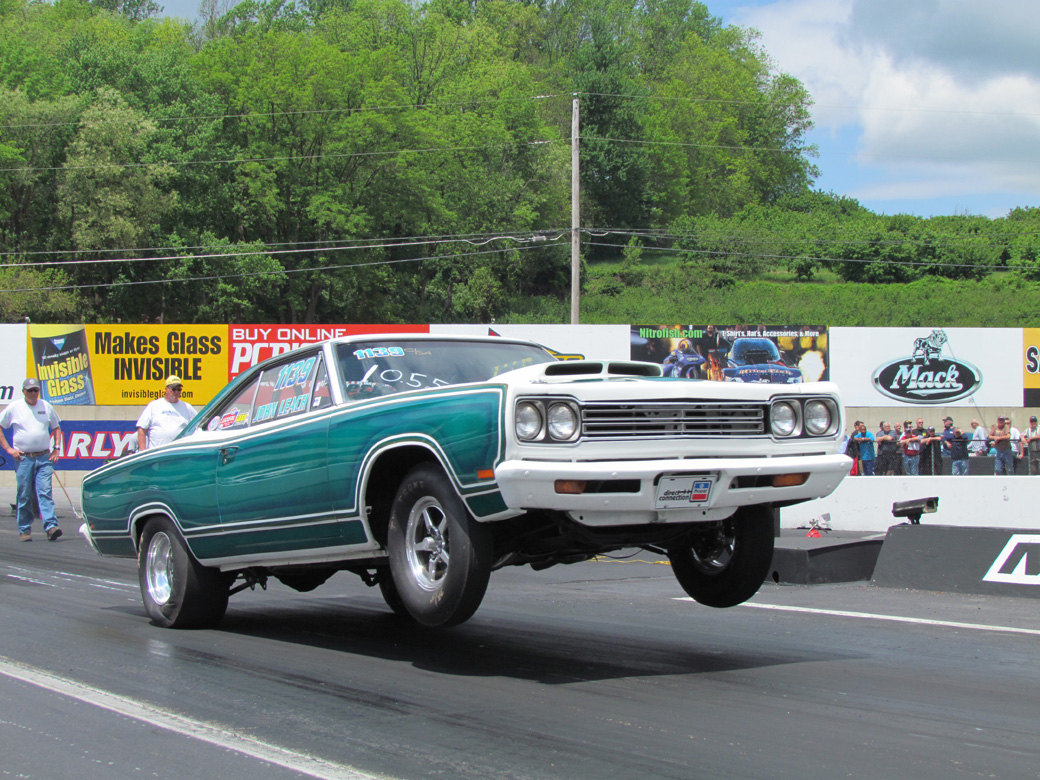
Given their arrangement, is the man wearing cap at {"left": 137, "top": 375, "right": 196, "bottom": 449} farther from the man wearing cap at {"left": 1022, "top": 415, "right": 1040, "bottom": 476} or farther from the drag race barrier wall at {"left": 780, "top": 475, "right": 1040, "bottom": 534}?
the man wearing cap at {"left": 1022, "top": 415, "right": 1040, "bottom": 476}

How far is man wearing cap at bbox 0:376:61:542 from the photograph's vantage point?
13.6 m

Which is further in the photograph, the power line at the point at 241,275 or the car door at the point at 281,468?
the power line at the point at 241,275

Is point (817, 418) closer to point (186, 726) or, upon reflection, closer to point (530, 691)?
point (530, 691)

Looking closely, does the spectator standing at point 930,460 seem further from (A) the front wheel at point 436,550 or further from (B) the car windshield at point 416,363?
(A) the front wheel at point 436,550

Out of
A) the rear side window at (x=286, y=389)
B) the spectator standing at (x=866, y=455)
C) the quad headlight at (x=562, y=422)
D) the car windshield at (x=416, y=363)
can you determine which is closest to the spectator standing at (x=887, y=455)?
the spectator standing at (x=866, y=455)

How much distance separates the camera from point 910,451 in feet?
74.7

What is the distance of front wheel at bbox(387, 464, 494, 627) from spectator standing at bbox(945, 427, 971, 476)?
16.9 metres

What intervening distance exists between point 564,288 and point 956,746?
223 ft

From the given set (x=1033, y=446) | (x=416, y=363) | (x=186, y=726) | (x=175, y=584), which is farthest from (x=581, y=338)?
(x=186, y=726)

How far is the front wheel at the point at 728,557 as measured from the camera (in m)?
6.11

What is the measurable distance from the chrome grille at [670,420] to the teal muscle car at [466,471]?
10 mm

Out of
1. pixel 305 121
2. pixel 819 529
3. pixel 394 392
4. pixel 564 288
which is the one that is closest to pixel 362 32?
pixel 305 121

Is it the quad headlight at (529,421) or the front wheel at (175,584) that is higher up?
the quad headlight at (529,421)

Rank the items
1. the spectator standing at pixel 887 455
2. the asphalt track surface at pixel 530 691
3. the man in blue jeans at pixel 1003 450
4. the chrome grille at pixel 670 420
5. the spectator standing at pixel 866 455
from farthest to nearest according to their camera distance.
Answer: the spectator standing at pixel 866 455 → the spectator standing at pixel 887 455 → the man in blue jeans at pixel 1003 450 → the chrome grille at pixel 670 420 → the asphalt track surface at pixel 530 691
